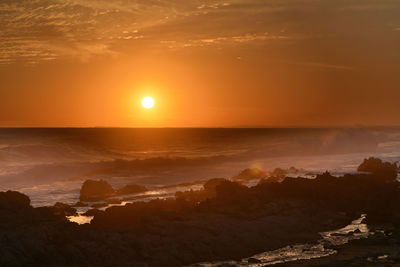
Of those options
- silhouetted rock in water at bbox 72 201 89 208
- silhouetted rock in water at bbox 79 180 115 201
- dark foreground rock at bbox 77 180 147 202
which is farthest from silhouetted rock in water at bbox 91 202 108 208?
silhouetted rock in water at bbox 79 180 115 201

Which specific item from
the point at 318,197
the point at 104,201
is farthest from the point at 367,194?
the point at 104,201

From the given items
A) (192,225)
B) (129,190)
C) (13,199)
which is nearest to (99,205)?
(129,190)

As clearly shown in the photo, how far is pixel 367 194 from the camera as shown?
4247cm

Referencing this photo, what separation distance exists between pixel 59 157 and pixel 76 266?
113m

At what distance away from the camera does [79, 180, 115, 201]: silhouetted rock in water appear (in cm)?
5089

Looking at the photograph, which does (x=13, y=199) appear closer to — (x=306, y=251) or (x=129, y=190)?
(x=306, y=251)

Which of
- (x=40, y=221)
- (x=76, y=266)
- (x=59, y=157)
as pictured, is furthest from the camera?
(x=59, y=157)

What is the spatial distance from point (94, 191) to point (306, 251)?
3049 centimetres

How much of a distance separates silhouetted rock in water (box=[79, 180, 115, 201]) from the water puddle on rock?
87.4ft

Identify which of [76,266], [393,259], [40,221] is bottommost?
[393,259]

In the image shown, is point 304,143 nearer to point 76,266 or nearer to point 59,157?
point 59,157

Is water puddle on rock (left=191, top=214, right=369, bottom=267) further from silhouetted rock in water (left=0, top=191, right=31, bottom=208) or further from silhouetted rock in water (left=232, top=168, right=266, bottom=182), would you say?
silhouetted rock in water (left=232, top=168, right=266, bottom=182)

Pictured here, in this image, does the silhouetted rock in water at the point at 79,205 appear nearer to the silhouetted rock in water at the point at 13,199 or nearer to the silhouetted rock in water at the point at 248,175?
the silhouetted rock in water at the point at 13,199

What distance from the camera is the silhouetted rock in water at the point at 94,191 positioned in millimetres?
50888
